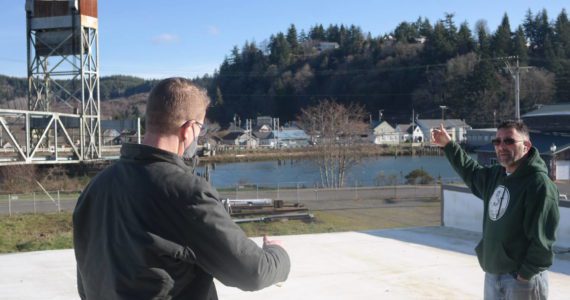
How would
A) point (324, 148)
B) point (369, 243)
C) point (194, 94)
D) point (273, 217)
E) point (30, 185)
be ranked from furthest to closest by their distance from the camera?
1. point (324, 148)
2. point (30, 185)
3. point (273, 217)
4. point (369, 243)
5. point (194, 94)

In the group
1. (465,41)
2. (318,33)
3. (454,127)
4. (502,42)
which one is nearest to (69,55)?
(454,127)

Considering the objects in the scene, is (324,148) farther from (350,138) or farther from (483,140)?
(483,140)

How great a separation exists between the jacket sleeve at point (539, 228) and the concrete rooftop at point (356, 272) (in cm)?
205

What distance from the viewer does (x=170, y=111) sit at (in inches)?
73.9

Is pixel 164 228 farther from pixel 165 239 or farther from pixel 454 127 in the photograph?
pixel 454 127

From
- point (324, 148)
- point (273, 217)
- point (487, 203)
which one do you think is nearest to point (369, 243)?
point (487, 203)

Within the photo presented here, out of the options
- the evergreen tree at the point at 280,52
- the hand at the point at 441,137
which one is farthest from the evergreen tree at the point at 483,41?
the hand at the point at 441,137

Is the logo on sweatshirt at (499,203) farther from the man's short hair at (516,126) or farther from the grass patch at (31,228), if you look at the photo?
the grass patch at (31,228)

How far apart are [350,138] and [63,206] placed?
69.2 feet

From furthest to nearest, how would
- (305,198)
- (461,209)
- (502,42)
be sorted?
(502,42)
(305,198)
(461,209)

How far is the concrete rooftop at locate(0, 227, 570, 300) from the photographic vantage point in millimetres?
5277

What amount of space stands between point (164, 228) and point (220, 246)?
0.61 ft

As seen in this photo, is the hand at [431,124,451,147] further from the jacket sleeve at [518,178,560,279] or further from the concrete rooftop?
the concrete rooftop

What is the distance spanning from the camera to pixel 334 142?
37.6 metres
